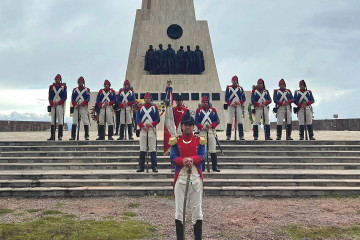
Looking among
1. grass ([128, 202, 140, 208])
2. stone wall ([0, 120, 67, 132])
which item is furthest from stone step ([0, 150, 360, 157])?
stone wall ([0, 120, 67, 132])

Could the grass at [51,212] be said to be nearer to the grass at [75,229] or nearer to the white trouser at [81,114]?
the grass at [75,229]

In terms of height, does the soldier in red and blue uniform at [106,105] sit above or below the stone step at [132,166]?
above

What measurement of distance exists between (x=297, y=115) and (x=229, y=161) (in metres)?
4.07

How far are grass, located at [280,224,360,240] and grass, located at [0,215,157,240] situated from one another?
6.78 ft

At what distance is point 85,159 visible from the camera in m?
9.31

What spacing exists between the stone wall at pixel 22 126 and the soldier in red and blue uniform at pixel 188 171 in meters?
22.2

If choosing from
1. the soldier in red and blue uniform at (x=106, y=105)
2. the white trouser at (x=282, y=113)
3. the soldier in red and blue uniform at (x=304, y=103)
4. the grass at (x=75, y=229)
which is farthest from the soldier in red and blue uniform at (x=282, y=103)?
the grass at (x=75, y=229)

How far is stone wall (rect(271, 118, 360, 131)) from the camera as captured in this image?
22.6 meters

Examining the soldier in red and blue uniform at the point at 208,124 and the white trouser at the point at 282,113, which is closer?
the soldier in red and blue uniform at the point at 208,124

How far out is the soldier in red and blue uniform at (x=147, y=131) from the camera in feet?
26.9

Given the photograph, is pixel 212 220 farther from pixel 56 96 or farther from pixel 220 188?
pixel 56 96

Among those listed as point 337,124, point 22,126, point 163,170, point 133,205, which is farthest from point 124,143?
point 337,124

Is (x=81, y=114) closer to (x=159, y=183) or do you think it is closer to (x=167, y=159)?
(x=167, y=159)

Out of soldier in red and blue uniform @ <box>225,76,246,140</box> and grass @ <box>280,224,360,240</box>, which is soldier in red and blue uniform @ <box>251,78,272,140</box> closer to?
soldier in red and blue uniform @ <box>225,76,246,140</box>
